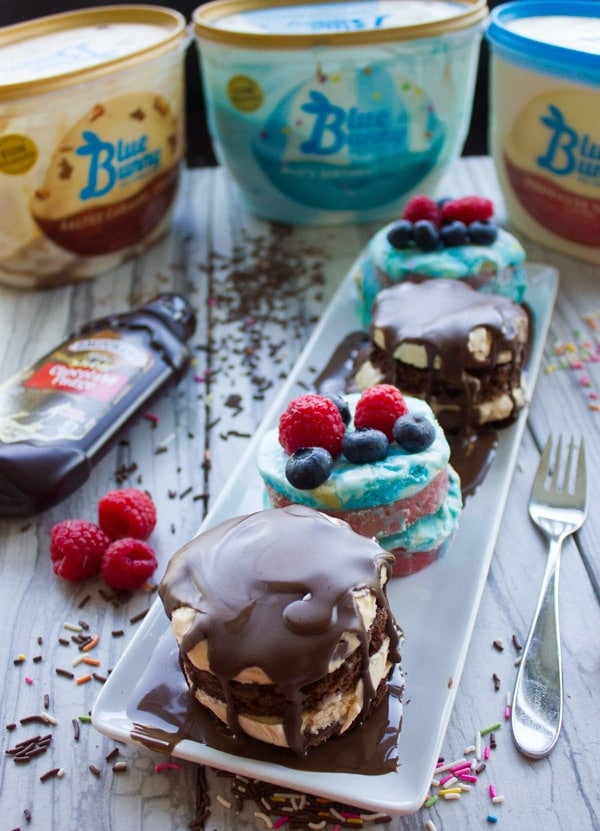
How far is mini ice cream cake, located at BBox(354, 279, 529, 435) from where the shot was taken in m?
1.77

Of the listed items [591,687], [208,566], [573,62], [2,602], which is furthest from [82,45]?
[591,687]

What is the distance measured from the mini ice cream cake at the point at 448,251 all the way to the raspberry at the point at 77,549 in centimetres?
97

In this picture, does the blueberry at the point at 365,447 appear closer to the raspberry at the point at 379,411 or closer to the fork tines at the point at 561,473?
the raspberry at the point at 379,411

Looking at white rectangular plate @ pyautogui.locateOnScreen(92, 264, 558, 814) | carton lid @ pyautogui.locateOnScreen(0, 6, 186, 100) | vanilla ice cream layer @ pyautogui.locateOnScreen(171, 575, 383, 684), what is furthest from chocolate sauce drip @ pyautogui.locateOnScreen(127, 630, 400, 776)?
carton lid @ pyautogui.locateOnScreen(0, 6, 186, 100)

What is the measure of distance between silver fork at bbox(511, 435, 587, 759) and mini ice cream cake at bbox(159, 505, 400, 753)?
A: 214 mm

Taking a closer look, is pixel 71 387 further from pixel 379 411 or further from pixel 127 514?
pixel 379 411

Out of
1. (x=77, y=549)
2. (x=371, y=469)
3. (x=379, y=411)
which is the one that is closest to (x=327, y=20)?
(x=379, y=411)

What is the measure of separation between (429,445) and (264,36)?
142cm

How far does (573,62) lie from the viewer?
2.18 m

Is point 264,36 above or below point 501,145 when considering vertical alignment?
above

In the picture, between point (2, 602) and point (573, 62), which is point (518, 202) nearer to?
point (573, 62)

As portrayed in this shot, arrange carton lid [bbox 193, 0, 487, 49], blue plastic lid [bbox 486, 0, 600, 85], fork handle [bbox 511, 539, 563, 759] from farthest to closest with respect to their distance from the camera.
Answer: carton lid [bbox 193, 0, 487, 49] → blue plastic lid [bbox 486, 0, 600, 85] → fork handle [bbox 511, 539, 563, 759]

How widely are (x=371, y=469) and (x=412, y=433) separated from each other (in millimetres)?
97

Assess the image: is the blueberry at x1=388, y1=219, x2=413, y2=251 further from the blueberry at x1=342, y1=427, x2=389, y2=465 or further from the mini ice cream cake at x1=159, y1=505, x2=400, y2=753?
the mini ice cream cake at x1=159, y1=505, x2=400, y2=753
